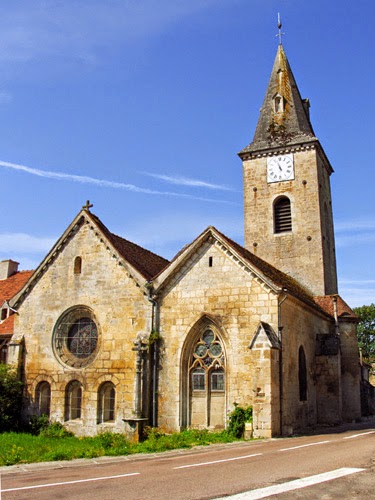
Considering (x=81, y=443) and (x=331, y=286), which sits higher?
(x=331, y=286)

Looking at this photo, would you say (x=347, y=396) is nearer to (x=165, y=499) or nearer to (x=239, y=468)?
(x=239, y=468)

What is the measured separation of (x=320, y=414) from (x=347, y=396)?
3596 millimetres

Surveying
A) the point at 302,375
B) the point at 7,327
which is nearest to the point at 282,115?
the point at 302,375

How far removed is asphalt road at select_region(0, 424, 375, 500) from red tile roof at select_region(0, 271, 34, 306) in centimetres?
2005

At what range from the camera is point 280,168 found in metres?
34.2

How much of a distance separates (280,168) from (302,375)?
15.3m

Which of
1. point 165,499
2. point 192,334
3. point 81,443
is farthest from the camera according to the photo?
point 192,334

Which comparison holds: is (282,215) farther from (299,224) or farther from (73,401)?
(73,401)

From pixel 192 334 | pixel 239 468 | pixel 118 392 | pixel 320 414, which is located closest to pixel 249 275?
pixel 192 334

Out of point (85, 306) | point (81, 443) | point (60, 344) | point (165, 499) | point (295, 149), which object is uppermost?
point (295, 149)

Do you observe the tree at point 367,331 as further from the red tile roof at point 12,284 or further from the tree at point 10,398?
the tree at point 10,398

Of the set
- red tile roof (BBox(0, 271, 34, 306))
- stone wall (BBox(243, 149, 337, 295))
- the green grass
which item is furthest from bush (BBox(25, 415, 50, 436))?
stone wall (BBox(243, 149, 337, 295))

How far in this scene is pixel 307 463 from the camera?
1127 cm

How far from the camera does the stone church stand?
20578 mm
